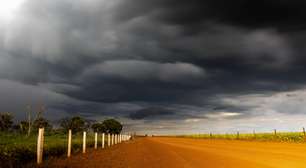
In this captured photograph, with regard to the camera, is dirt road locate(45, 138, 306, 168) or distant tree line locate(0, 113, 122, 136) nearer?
dirt road locate(45, 138, 306, 168)

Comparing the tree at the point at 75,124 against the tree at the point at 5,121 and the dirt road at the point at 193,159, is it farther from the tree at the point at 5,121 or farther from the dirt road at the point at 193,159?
the dirt road at the point at 193,159

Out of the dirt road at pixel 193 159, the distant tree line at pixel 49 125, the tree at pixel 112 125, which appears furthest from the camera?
the tree at pixel 112 125

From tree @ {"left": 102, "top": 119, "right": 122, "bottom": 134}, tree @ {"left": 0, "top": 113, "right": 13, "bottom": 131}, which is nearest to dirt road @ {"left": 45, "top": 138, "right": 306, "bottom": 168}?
tree @ {"left": 0, "top": 113, "right": 13, "bottom": 131}

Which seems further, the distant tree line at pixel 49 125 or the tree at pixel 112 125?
the tree at pixel 112 125

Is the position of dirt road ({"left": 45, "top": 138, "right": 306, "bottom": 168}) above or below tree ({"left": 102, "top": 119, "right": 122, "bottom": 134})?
below

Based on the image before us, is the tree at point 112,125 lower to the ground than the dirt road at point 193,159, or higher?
higher

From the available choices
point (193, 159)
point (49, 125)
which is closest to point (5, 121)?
point (49, 125)

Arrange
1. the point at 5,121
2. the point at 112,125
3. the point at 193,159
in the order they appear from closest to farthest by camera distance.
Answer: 1. the point at 193,159
2. the point at 5,121
3. the point at 112,125

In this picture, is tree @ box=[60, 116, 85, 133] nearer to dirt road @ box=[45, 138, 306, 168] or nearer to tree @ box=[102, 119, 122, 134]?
tree @ box=[102, 119, 122, 134]

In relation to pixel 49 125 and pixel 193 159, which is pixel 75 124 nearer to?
pixel 49 125

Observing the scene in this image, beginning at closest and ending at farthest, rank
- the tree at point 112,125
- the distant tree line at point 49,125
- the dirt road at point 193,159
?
the dirt road at point 193,159 → the distant tree line at point 49,125 → the tree at point 112,125

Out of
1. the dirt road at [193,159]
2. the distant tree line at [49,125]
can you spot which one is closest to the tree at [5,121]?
the distant tree line at [49,125]

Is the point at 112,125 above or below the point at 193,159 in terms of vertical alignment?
above

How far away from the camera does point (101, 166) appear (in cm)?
1555
